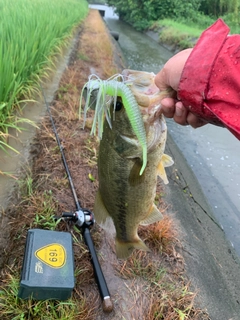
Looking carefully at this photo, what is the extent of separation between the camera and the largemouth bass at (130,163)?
1386 millimetres

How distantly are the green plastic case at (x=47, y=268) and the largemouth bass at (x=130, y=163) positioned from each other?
350 millimetres

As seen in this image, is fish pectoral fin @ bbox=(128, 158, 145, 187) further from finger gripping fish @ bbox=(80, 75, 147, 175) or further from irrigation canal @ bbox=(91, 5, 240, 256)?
irrigation canal @ bbox=(91, 5, 240, 256)

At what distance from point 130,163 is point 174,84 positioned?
0.46m

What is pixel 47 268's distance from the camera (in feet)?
6.89

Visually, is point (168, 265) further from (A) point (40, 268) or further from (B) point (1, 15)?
(B) point (1, 15)

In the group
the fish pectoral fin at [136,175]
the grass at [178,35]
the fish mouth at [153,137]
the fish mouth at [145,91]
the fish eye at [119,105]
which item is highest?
the fish mouth at [145,91]

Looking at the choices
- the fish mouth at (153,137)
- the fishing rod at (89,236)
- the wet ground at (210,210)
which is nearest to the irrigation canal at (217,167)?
the wet ground at (210,210)

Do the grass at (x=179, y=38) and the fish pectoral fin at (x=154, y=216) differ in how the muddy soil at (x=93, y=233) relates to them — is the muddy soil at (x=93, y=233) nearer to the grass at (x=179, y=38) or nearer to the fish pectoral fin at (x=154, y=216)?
the fish pectoral fin at (x=154, y=216)

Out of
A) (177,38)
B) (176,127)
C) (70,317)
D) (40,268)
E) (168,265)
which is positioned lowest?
(177,38)

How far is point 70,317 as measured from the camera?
2.10 m

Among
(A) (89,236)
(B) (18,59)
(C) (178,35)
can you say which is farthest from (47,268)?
(C) (178,35)

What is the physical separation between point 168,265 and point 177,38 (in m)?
17.2

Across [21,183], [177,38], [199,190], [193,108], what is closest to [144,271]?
[21,183]

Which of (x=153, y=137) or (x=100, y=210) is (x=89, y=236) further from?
(x=153, y=137)
